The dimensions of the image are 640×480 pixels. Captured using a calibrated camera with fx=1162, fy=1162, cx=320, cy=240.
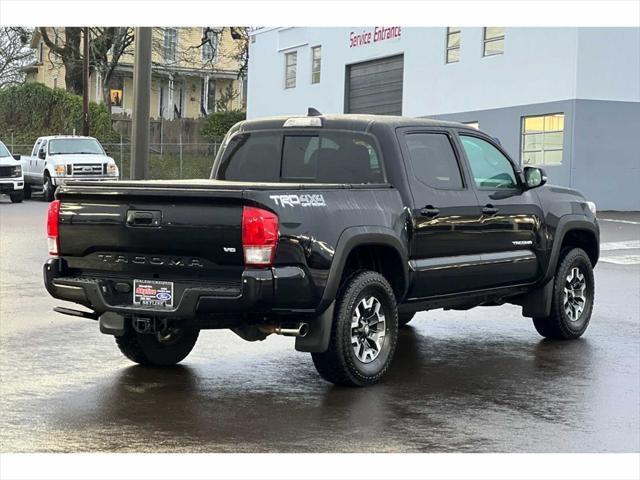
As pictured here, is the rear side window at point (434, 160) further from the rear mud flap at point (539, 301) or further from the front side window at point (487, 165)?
the rear mud flap at point (539, 301)

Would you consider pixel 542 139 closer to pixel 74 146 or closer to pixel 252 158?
pixel 74 146

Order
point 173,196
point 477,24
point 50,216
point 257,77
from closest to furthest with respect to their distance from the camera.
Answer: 1. point 173,196
2. point 50,216
3. point 477,24
4. point 257,77

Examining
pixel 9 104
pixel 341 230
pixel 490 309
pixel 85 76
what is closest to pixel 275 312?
pixel 341 230

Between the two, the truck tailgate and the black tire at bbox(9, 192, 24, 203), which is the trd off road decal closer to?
the truck tailgate

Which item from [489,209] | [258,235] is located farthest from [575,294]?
[258,235]

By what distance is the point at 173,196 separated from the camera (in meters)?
7.97

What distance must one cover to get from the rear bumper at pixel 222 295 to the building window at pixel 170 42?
58.1 m

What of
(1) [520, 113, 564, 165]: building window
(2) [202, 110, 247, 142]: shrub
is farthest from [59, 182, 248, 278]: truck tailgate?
(2) [202, 110, 247, 142]: shrub

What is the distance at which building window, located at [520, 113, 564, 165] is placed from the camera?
1267 inches

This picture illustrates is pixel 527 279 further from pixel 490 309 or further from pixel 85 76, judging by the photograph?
pixel 85 76

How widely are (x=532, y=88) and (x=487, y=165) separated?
76.4 feet

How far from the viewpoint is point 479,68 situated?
35344 mm

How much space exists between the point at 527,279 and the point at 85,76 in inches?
1440

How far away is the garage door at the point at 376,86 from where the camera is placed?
40.7 meters
